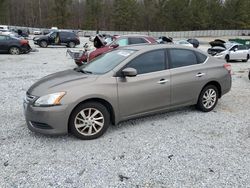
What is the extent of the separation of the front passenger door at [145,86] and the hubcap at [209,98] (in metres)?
1.10

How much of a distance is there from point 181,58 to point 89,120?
2.34 meters

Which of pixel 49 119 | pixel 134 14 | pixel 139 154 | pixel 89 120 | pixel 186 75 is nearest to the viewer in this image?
pixel 139 154

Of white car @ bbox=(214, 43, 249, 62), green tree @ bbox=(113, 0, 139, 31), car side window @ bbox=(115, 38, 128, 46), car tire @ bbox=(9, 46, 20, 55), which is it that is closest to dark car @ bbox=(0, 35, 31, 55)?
car tire @ bbox=(9, 46, 20, 55)

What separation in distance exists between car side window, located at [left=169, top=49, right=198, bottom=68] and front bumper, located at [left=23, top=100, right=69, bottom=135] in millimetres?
2332

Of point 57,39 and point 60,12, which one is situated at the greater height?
point 60,12

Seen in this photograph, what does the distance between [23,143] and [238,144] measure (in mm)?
3455

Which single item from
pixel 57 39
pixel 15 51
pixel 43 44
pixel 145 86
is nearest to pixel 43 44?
pixel 43 44

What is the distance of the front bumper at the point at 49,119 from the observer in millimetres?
3812

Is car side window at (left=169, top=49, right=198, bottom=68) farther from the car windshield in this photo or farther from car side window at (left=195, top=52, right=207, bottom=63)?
the car windshield

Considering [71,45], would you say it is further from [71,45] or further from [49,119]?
[49,119]

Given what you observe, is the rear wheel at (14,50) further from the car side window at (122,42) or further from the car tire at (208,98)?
the car tire at (208,98)

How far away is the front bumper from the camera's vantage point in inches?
150

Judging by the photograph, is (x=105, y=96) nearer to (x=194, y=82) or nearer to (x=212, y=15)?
(x=194, y=82)

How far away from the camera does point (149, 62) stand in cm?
472
